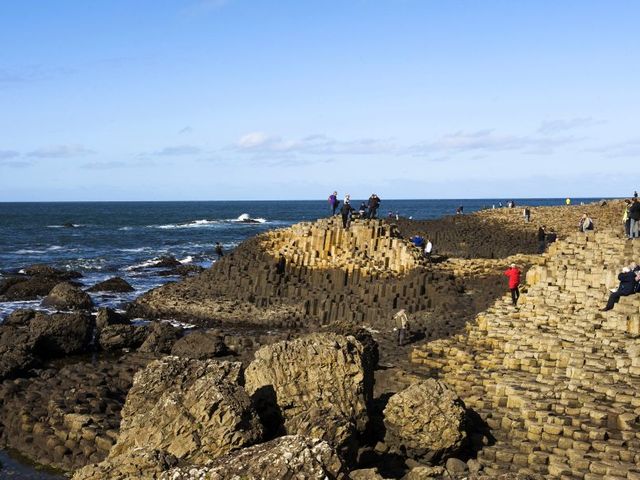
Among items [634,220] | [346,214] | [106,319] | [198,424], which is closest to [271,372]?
[198,424]

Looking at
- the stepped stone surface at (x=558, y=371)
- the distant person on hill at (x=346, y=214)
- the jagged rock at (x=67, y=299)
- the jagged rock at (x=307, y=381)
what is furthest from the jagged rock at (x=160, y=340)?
the distant person on hill at (x=346, y=214)

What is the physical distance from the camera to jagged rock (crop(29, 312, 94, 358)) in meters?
23.8

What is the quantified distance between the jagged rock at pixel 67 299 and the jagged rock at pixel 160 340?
381 inches

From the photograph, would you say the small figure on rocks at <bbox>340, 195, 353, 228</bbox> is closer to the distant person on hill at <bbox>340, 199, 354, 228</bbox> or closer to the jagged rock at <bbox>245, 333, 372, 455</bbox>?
the distant person on hill at <bbox>340, 199, 354, 228</bbox>

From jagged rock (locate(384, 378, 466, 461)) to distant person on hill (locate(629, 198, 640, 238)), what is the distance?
17450 millimetres

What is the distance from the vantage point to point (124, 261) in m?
54.0

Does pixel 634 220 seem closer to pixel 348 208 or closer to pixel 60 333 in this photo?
pixel 348 208

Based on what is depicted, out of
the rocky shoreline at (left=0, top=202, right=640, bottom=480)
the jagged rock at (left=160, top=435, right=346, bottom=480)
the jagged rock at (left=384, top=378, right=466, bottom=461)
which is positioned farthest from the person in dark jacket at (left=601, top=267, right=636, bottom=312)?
the jagged rock at (left=160, top=435, right=346, bottom=480)

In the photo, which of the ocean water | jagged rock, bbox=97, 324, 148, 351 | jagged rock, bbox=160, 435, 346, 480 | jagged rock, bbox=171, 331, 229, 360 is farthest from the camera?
the ocean water

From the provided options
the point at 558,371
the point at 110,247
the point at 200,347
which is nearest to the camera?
the point at 558,371

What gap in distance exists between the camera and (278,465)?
8.44 m

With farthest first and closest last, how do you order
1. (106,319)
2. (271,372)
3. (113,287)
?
(113,287) < (106,319) < (271,372)

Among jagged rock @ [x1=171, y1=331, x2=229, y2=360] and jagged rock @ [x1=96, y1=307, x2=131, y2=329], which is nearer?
jagged rock @ [x1=171, y1=331, x2=229, y2=360]

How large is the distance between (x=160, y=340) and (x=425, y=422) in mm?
13208
